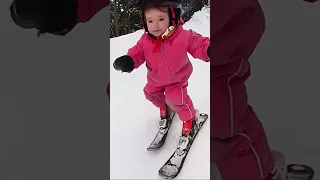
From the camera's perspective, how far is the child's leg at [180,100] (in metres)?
0.60

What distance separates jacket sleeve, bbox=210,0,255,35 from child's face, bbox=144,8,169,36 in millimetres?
66

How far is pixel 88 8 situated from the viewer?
65 cm

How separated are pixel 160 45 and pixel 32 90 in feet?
0.83

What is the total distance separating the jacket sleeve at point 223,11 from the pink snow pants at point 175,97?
0.30 ft

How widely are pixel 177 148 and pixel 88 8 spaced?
259 millimetres

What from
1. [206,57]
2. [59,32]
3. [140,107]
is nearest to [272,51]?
[206,57]

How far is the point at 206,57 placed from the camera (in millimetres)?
585

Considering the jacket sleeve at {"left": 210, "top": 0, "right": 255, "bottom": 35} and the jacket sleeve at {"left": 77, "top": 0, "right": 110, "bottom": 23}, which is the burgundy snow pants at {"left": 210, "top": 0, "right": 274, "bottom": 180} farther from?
the jacket sleeve at {"left": 77, "top": 0, "right": 110, "bottom": 23}

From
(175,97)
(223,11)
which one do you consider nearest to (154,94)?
(175,97)

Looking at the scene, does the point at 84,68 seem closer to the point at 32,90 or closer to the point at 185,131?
the point at 32,90

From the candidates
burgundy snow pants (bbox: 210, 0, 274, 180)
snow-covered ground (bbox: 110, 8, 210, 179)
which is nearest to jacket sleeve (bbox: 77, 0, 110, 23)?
snow-covered ground (bbox: 110, 8, 210, 179)

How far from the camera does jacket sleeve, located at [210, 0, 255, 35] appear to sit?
58cm

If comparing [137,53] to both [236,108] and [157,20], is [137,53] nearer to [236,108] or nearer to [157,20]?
[157,20]

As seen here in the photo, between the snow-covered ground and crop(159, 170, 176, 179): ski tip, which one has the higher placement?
the snow-covered ground
